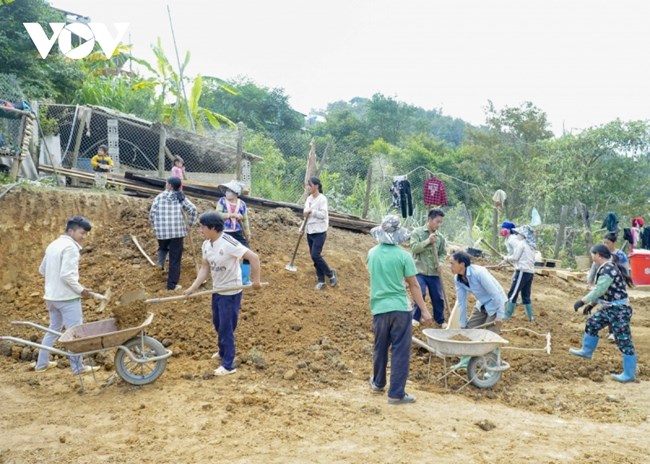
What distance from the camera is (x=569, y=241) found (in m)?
20.8

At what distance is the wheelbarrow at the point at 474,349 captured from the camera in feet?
18.5

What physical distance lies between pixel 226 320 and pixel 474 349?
97.3 inches

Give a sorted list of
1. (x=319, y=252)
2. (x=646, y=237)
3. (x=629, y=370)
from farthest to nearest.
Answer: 1. (x=646, y=237)
2. (x=319, y=252)
3. (x=629, y=370)

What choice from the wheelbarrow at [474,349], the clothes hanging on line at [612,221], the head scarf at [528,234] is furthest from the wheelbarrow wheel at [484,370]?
the clothes hanging on line at [612,221]

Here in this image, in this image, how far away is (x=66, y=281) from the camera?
5.99 meters

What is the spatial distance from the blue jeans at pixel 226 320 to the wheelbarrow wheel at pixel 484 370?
8.01 feet

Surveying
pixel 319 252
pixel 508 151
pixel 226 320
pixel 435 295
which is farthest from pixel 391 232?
pixel 508 151

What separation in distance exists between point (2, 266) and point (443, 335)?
7634 millimetres

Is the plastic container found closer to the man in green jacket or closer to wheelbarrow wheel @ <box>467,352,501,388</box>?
the man in green jacket

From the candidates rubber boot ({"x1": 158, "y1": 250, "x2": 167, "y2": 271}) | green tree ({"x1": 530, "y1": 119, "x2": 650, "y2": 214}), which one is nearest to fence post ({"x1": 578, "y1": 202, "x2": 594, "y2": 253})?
green tree ({"x1": 530, "y1": 119, "x2": 650, "y2": 214})

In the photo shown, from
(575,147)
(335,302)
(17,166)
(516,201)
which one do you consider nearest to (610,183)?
(575,147)

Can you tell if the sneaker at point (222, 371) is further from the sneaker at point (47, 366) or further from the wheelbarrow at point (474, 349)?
the sneaker at point (47, 366)

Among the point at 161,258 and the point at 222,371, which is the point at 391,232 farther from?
the point at 161,258

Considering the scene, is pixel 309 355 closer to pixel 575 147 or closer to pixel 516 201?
pixel 575 147
